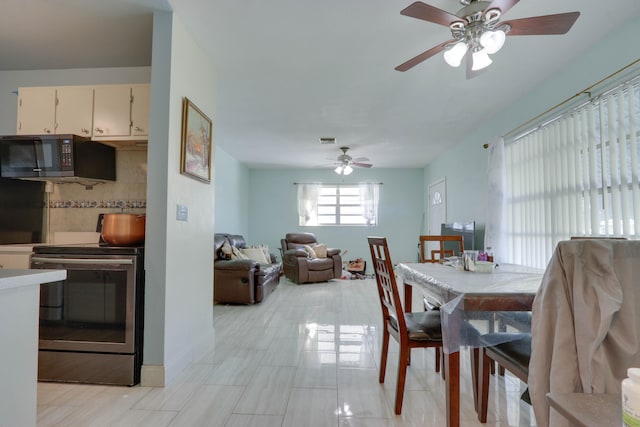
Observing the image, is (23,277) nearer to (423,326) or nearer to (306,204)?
(423,326)

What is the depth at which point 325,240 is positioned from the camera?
7922 millimetres

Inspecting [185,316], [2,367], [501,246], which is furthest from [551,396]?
[501,246]

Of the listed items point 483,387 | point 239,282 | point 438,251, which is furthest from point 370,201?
point 483,387

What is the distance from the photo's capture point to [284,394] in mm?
2008

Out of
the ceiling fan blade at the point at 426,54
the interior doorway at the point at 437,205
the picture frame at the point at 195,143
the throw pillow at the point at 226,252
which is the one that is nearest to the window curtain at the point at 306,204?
the interior doorway at the point at 437,205

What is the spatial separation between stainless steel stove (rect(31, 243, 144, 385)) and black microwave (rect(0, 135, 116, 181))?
649 mm

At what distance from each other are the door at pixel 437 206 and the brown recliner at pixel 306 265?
2.02 metres

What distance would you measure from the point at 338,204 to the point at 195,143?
5.66m

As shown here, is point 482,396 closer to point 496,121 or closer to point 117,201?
point 117,201

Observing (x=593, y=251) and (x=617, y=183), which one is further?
(x=617, y=183)

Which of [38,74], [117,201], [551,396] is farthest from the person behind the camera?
[38,74]

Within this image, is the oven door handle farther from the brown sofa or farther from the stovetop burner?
the brown sofa

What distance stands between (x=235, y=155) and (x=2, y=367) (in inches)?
230

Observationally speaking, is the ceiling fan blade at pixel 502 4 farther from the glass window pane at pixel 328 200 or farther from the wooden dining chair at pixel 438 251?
the glass window pane at pixel 328 200
